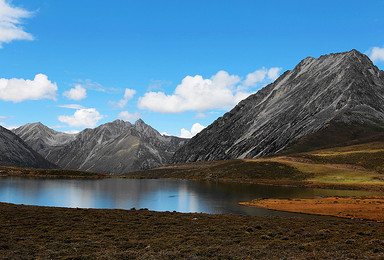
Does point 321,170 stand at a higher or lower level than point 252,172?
higher

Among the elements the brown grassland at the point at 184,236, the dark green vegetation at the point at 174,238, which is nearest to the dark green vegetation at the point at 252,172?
the brown grassland at the point at 184,236

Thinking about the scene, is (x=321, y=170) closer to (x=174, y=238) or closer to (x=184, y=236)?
(x=184, y=236)

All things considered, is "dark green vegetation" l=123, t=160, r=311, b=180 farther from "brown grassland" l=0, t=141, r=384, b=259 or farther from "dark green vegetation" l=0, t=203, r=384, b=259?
"dark green vegetation" l=0, t=203, r=384, b=259

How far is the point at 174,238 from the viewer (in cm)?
3066

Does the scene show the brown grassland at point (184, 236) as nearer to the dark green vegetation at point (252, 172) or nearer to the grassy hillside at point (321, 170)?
the grassy hillside at point (321, 170)

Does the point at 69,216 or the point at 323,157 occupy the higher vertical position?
the point at 323,157

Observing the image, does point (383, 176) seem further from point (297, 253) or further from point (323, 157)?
point (297, 253)

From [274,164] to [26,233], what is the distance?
Answer: 137890mm

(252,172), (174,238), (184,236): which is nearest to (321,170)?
(252,172)

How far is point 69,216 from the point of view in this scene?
43.5 metres

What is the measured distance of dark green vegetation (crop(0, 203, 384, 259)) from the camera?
79.8ft

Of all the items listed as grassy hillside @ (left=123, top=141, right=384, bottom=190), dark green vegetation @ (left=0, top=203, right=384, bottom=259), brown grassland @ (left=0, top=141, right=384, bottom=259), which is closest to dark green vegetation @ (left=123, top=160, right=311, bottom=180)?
grassy hillside @ (left=123, top=141, right=384, bottom=190)

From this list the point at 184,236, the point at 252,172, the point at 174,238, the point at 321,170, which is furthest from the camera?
the point at 252,172

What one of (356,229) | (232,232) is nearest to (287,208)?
(356,229)
